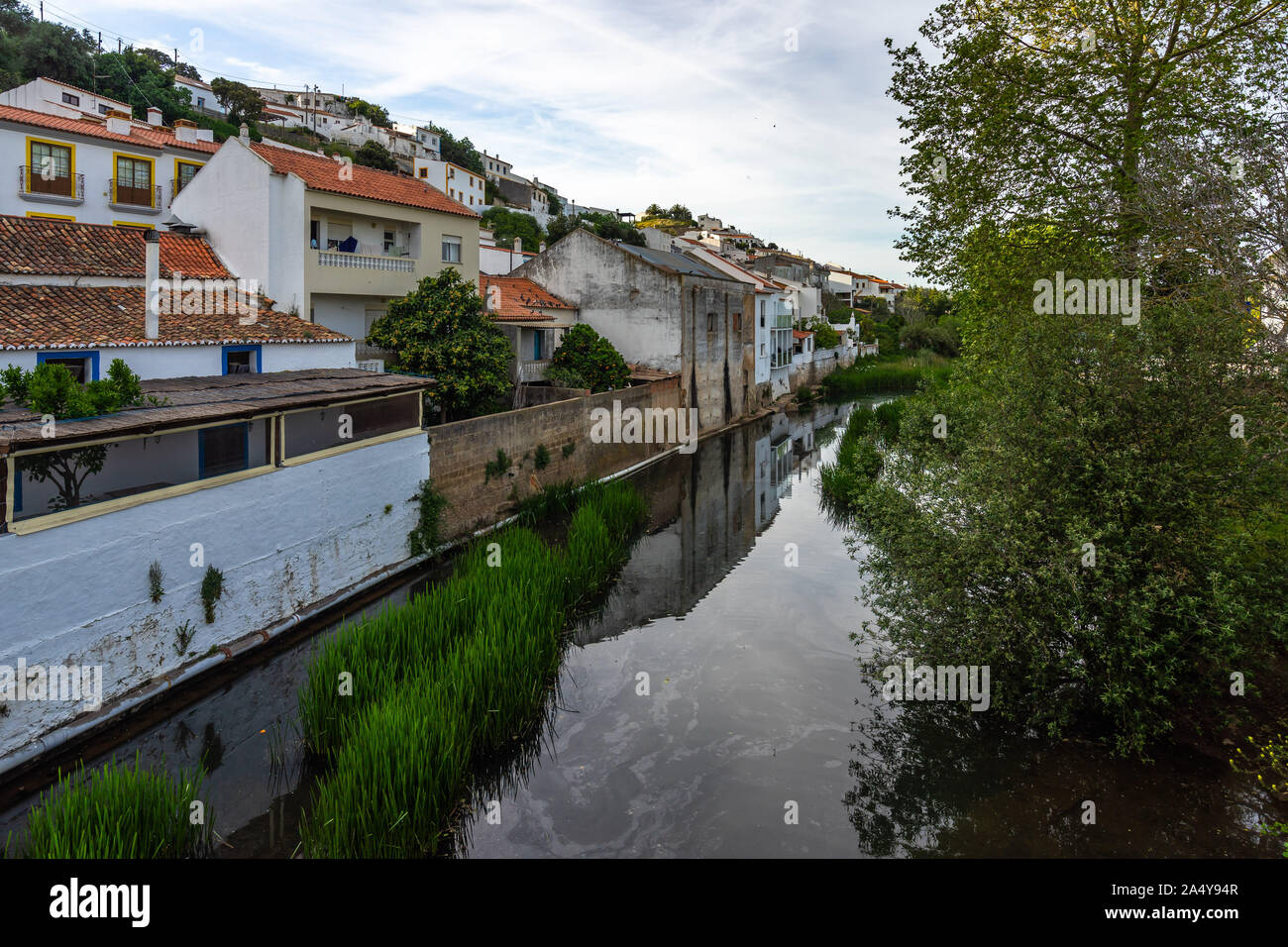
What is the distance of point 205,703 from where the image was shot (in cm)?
1023

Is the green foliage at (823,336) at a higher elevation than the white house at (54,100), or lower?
lower

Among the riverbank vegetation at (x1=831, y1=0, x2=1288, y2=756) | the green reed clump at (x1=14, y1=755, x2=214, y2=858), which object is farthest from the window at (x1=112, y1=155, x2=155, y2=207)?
the riverbank vegetation at (x1=831, y1=0, x2=1288, y2=756)

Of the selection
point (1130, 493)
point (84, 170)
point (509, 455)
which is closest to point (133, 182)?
point (84, 170)

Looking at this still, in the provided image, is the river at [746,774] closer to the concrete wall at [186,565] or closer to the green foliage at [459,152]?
the concrete wall at [186,565]

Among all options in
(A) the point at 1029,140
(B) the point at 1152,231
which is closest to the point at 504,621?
(B) the point at 1152,231

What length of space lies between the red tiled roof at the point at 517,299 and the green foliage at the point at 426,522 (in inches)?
426

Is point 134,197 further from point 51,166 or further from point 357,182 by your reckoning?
point 357,182

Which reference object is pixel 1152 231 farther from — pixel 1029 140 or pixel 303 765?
pixel 303 765

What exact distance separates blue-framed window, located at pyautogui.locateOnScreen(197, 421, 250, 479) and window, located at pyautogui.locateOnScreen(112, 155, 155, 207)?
1729cm

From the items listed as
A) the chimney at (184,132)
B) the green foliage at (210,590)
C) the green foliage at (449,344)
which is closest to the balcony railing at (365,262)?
the green foliage at (449,344)

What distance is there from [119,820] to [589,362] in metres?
23.0

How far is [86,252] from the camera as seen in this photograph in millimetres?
17344

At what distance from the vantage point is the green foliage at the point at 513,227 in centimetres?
6141
